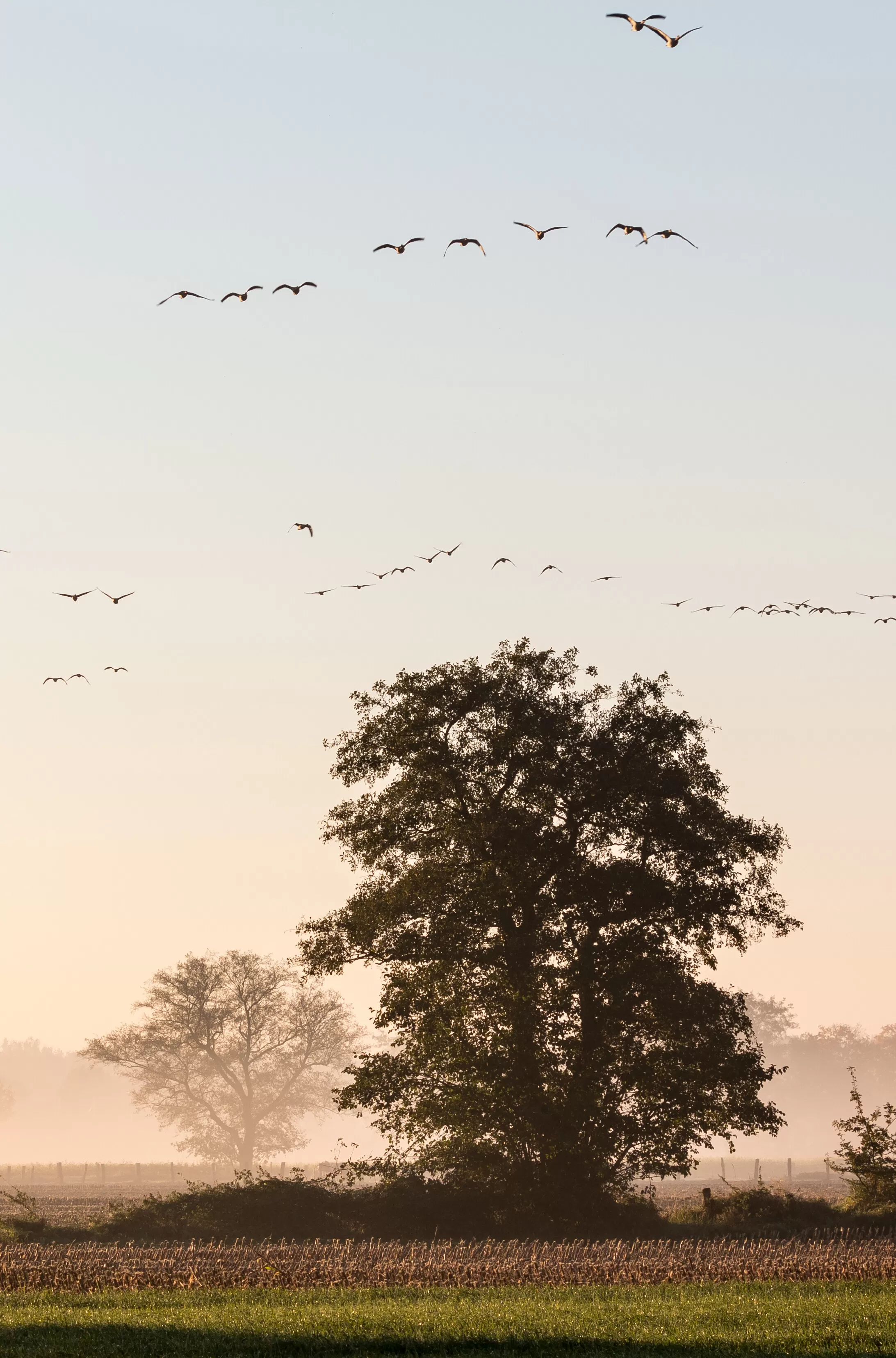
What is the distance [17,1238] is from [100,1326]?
65.0ft

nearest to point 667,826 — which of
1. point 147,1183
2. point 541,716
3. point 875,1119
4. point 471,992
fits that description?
point 541,716

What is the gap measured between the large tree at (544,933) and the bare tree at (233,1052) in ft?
243

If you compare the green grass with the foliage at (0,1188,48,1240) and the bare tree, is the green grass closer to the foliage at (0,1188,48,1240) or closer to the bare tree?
the foliage at (0,1188,48,1240)

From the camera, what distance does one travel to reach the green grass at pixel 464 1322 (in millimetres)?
20750

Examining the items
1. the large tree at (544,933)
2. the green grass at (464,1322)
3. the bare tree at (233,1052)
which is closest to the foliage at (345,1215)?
the large tree at (544,933)

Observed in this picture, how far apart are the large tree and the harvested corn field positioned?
25.0 feet

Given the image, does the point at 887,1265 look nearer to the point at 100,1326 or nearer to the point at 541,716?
the point at 100,1326

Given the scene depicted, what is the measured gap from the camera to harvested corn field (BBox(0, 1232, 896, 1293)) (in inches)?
1142

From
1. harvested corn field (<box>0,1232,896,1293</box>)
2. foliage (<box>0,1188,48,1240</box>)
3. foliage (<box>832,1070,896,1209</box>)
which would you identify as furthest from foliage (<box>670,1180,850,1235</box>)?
foliage (<box>0,1188,48,1240</box>)

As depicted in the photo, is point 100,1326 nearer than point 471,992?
Yes

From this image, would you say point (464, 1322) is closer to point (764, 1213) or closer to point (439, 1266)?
point (439, 1266)

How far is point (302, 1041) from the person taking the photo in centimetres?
12688

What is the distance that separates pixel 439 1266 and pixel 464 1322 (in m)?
8.03

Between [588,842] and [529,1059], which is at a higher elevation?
[588,842]
